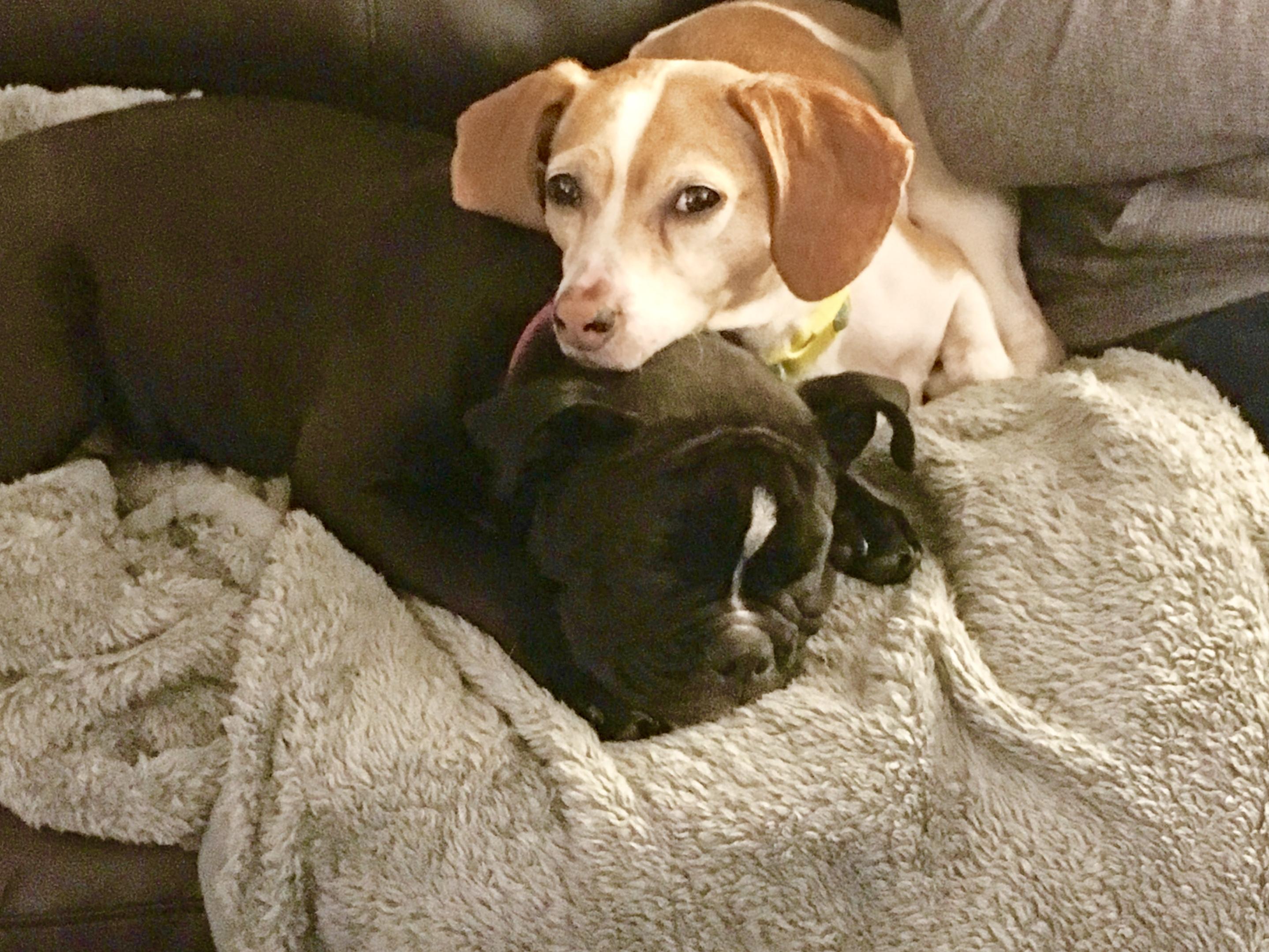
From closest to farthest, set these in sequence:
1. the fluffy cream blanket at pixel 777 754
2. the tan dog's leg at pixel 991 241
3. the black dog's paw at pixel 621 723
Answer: the fluffy cream blanket at pixel 777 754 < the black dog's paw at pixel 621 723 < the tan dog's leg at pixel 991 241

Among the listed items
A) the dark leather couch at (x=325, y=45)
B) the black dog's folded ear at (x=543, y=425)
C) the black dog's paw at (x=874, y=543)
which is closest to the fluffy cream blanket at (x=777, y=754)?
the black dog's paw at (x=874, y=543)

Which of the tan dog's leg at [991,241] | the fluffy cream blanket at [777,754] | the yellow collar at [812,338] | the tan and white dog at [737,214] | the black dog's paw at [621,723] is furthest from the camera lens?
the tan dog's leg at [991,241]

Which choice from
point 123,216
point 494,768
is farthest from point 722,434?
point 123,216

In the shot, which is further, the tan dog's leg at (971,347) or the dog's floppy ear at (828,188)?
the tan dog's leg at (971,347)

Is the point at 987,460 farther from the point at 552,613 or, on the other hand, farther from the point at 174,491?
the point at 174,491

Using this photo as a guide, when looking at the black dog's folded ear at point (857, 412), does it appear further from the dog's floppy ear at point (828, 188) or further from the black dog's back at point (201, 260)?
the black dog's back at point (201, 260)

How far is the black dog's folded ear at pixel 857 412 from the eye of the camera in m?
1.06

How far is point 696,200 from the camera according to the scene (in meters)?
1.12

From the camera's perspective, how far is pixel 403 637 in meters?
1.06

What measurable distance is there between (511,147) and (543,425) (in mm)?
379

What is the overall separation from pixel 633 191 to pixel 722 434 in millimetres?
301

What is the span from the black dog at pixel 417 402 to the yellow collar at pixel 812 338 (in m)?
0.19

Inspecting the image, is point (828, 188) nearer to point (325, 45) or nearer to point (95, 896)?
point (325, 45)

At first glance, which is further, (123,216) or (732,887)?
(123,216)
